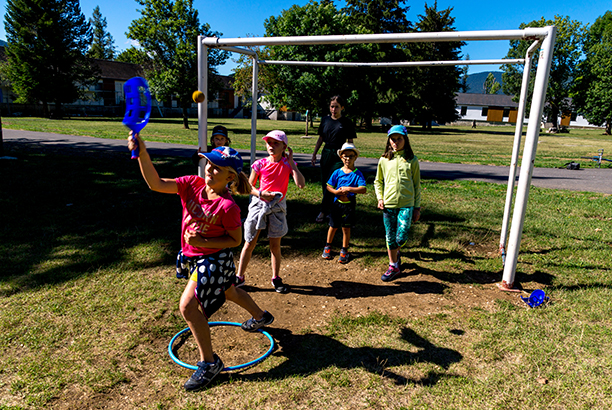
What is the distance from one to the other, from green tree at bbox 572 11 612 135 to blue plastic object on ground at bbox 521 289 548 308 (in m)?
54.5

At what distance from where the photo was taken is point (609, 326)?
384 cm

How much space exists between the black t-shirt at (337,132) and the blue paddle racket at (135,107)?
3.74m

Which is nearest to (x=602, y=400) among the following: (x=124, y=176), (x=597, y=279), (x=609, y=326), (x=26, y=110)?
(x=609, y=326)

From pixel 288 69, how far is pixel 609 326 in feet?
94.8

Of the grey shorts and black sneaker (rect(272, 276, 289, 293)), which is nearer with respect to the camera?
the grey shorts

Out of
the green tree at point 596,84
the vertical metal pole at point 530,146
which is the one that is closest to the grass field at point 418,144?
the vertical metal pole at point 530,146

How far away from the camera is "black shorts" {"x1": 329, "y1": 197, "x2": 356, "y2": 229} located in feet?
17.3

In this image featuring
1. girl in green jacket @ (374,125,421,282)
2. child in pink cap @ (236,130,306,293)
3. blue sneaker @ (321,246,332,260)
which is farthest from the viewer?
blue sneaker @ (321,246,332,260)

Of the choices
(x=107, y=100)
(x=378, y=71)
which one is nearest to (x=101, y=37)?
(x=107, y=100)

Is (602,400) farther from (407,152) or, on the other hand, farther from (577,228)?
(577,228)

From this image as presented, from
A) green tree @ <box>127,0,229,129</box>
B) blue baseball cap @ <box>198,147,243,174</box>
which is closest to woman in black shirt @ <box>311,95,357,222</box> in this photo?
blue baseball cap @ <box>198,147,243,174</box>

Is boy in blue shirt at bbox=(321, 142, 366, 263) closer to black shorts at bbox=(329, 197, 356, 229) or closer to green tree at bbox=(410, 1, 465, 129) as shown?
black shorts at bbox=(329, 197, 356, 229)

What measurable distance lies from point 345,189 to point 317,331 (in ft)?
6.27

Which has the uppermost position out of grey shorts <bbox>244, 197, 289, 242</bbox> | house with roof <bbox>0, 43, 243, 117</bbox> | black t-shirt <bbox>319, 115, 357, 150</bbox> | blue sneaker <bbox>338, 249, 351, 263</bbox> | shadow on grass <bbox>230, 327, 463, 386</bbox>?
house with roof <bbox>0, 43, 243, 117</bbox>
